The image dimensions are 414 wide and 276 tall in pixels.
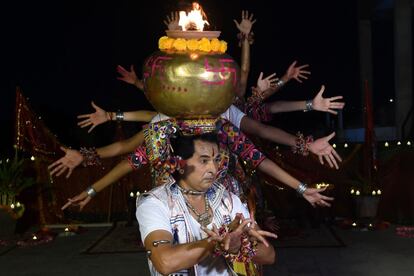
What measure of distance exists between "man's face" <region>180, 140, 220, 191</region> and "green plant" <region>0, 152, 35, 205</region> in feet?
19.8

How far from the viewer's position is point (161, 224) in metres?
2.38

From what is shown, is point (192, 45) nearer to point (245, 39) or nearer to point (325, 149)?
point (325, 149)

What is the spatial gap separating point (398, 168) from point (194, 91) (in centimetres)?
582

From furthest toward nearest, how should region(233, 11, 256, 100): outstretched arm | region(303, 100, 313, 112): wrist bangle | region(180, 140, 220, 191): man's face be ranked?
region(233, 11, 256, 100): outstretched arm < region(303, 100, 313, 112): wrist bangle < region(180, 140, 220, 191): man's face

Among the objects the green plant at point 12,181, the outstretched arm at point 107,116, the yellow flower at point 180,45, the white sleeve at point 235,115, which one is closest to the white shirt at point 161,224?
the yellow flower at point 180,45

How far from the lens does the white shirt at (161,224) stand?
7.77ft

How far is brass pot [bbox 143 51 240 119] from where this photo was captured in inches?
106

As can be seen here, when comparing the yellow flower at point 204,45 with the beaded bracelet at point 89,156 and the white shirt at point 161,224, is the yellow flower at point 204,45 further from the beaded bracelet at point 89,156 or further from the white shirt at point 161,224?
the beaded bracelet at point 89,156

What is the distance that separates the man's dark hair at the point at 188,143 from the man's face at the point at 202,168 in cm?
2

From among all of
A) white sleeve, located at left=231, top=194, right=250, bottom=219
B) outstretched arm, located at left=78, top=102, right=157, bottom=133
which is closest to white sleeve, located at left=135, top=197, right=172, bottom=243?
white sleeve, located at left=231, top=194, right=250, bottom=219

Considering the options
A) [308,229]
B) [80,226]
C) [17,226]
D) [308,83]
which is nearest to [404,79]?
[308,83]

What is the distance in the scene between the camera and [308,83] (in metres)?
15.2

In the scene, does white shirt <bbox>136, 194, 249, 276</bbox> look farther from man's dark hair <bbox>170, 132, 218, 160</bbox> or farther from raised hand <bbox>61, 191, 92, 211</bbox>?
raised hand <bbox>61, 191, 92, 211</bbox>

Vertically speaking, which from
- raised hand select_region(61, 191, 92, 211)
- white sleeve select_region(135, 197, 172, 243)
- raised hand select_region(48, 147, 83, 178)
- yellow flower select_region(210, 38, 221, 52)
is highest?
yellow flower select_region(210, 38, 221, 52)
